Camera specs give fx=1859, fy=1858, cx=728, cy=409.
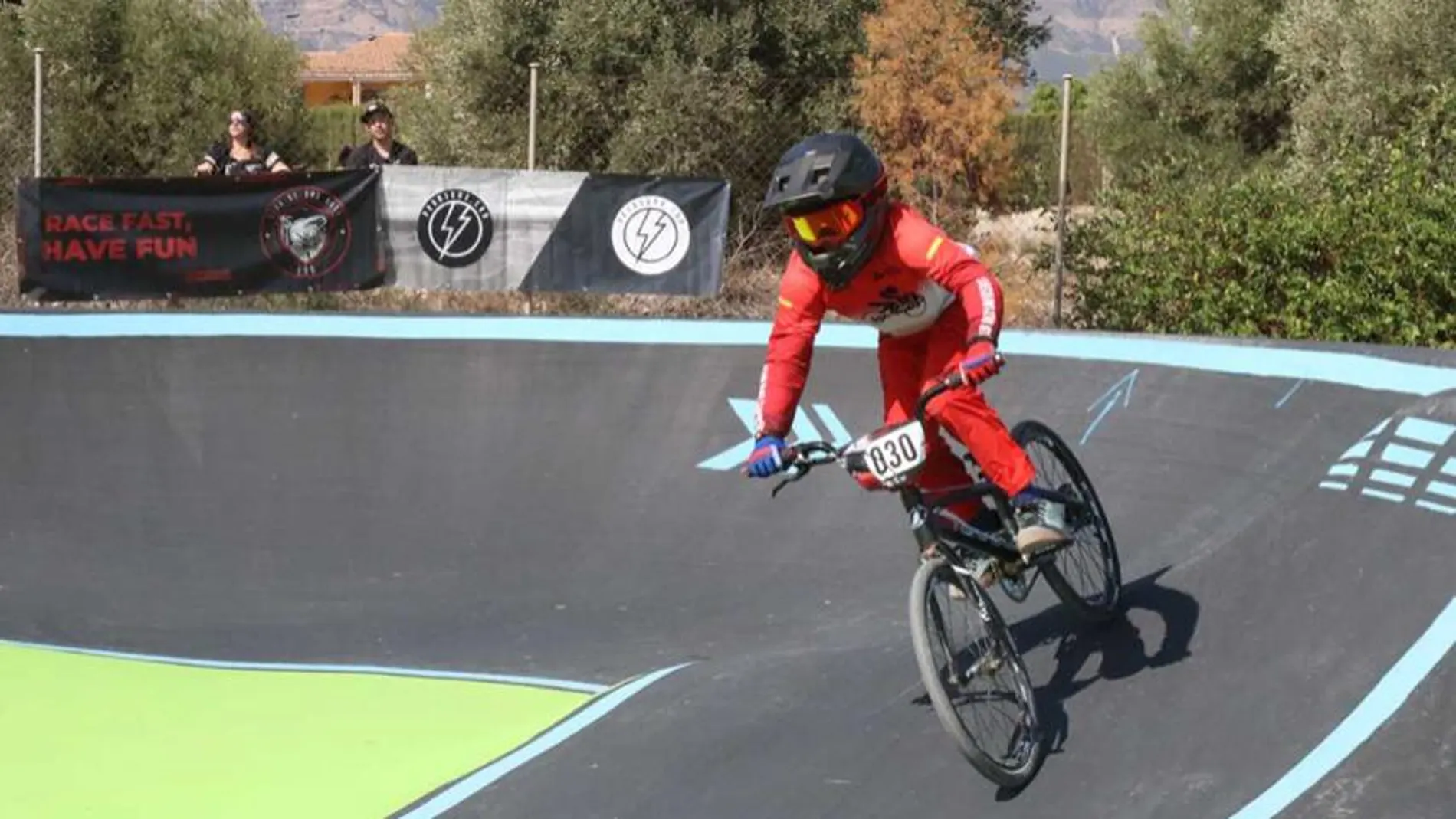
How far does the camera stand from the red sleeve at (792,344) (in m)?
5.80

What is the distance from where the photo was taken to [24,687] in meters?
8.01

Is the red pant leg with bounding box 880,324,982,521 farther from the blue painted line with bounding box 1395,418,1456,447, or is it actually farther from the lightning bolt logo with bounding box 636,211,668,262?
the lightning bolt logo with bounding box 636,211,668,262

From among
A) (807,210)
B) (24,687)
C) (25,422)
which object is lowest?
(24,687)

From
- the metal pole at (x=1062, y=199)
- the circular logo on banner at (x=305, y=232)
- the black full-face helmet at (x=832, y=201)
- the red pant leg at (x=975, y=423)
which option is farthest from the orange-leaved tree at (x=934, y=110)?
the black full-face helmet at (x=832, y=201)

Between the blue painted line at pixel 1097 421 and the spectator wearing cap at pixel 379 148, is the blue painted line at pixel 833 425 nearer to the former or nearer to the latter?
the blue painted line at pixel 1097 421

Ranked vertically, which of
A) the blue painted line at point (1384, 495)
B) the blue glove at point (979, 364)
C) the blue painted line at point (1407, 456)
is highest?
the blue glove at point (979, 364)

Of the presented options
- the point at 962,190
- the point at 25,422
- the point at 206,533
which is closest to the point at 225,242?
the point at 25,422

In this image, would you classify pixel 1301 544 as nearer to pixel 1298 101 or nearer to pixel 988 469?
pixel 988 469

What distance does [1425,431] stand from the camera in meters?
6.42

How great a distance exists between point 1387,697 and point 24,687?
5663mm

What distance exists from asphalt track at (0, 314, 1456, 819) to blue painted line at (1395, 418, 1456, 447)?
0.04 ft

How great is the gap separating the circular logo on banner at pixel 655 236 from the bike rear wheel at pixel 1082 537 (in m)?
6.06

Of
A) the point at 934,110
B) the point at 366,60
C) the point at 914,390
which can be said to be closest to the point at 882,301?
the point at 914,390

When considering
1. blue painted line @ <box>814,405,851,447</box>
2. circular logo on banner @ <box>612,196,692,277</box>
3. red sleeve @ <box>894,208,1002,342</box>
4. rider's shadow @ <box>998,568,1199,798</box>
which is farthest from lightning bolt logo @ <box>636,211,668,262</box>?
red sleeve @ <box>894,208,1002,342</box>
